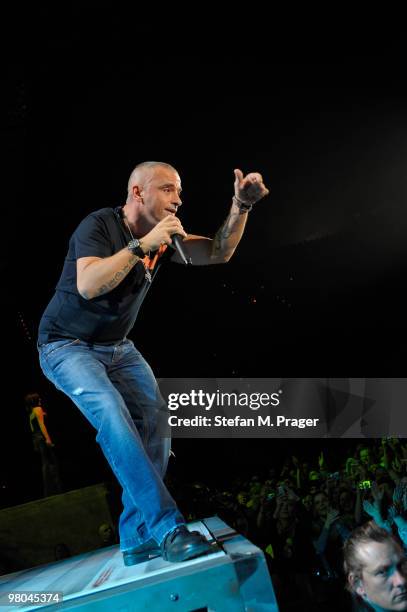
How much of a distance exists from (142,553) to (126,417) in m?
0.55

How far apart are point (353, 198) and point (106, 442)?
672 cm

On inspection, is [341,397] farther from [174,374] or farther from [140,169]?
[140,169]

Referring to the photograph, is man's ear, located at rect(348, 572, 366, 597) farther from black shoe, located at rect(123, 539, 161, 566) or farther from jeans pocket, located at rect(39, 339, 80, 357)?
jeans pocket, located at rect(39, 339, 80, 357)

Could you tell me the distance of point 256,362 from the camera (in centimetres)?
1045

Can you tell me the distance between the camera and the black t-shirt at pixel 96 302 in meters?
1.89

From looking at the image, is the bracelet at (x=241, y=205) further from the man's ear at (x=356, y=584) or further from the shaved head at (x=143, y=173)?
the man's ear at (x=356, y=584)

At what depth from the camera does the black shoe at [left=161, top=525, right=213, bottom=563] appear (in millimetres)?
1414

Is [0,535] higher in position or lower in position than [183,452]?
higher

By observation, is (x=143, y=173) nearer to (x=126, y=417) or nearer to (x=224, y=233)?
(x=224, y=233)

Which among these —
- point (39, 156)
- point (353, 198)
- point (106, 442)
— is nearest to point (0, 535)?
point (106, 442)

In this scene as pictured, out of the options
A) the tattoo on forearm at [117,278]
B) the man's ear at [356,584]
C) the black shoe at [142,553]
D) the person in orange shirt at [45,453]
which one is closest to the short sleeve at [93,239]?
the tattoo on forearm at [117,278]

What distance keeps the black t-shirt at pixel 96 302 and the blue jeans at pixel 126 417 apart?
2.2 inches

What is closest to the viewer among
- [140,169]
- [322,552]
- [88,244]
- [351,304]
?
[88,244]

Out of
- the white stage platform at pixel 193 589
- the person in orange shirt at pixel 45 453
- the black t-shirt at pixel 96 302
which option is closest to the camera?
the white stage platform at pixel 193 589
